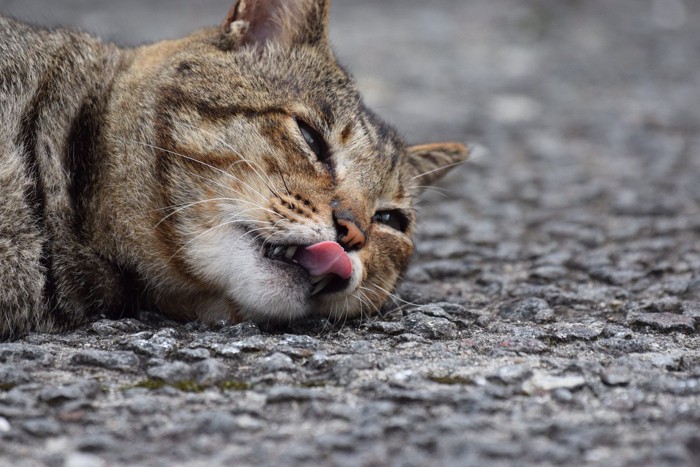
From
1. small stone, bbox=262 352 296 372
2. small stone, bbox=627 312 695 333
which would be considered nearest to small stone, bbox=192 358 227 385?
small stone, bbox=262 352 296 372

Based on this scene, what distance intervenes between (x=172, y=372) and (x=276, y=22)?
6.39 feet

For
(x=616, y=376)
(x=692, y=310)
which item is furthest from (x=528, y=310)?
(x=616, y=376)

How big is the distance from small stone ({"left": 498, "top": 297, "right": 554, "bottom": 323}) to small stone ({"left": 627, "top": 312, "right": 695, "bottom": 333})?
36 cm

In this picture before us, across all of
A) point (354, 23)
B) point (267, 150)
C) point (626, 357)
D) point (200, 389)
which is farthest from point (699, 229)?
point (354, 23)

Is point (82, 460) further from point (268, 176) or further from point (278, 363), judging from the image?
point (268, 176)

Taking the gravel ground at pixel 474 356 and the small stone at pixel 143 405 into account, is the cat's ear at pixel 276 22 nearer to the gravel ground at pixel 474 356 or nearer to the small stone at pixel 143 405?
the gravel ground at pixel 474 356

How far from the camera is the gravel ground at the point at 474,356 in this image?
244 centimetres

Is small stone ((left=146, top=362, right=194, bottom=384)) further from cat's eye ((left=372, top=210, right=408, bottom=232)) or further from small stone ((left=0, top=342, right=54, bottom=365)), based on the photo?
cat's eye ((left=372, top=210, right=408, bottom=232))

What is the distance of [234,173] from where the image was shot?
3480 millimetres

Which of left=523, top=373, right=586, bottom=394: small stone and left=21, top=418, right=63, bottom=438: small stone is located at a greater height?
left=523, top=373, right=586, bottom=394: small stone

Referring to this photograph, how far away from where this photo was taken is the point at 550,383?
289cm

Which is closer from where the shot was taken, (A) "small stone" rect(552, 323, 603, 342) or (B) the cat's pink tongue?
(B) the cat's pink tongue

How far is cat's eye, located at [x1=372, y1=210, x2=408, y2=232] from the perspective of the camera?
402cm

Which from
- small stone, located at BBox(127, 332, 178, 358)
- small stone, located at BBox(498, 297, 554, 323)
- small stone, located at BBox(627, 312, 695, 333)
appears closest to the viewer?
small stone, located at BBox(127, 332, 178, 358)
